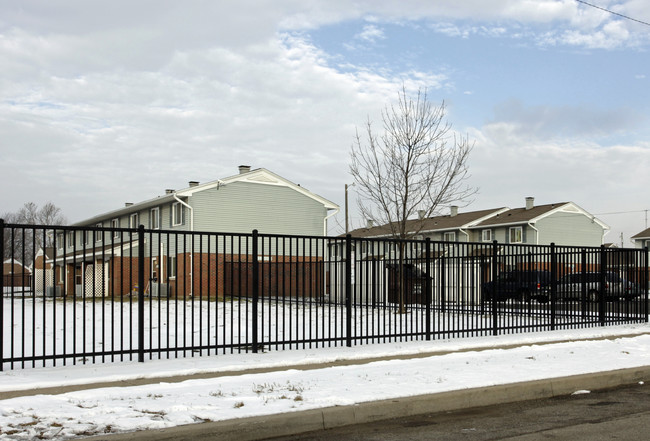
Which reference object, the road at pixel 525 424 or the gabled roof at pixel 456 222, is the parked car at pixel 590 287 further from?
the gabled roof at pixel 456 222

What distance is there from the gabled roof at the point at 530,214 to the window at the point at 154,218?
27.4 m

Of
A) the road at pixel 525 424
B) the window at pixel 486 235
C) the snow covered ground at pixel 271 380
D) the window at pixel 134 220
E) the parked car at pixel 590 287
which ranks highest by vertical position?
the window at pixel 134 220

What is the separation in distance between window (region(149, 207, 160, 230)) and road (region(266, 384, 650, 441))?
34347 mm

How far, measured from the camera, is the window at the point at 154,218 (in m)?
40.7

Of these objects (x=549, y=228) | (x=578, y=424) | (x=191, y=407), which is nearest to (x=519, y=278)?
(x=578, y=424)

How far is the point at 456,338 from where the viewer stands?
14.3 metres

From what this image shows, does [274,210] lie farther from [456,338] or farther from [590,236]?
[590,236]

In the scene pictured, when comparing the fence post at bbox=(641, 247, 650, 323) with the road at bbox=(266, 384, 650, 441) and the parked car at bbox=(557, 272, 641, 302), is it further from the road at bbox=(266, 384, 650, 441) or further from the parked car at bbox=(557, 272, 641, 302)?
the road at bbox=(266, 384, 650, 441)

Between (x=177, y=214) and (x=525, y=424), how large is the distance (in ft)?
108

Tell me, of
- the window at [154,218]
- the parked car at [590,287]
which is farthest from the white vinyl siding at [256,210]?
the parked car at [590,287]

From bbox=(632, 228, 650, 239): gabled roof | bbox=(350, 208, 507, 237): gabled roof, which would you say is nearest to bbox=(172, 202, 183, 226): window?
bbox=(350, 208, 507, 237): gabled roof

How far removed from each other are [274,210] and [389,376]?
3130 cm

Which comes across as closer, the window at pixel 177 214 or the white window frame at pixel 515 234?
the window at pixel 177 214

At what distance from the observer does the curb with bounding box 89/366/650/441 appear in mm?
6461
